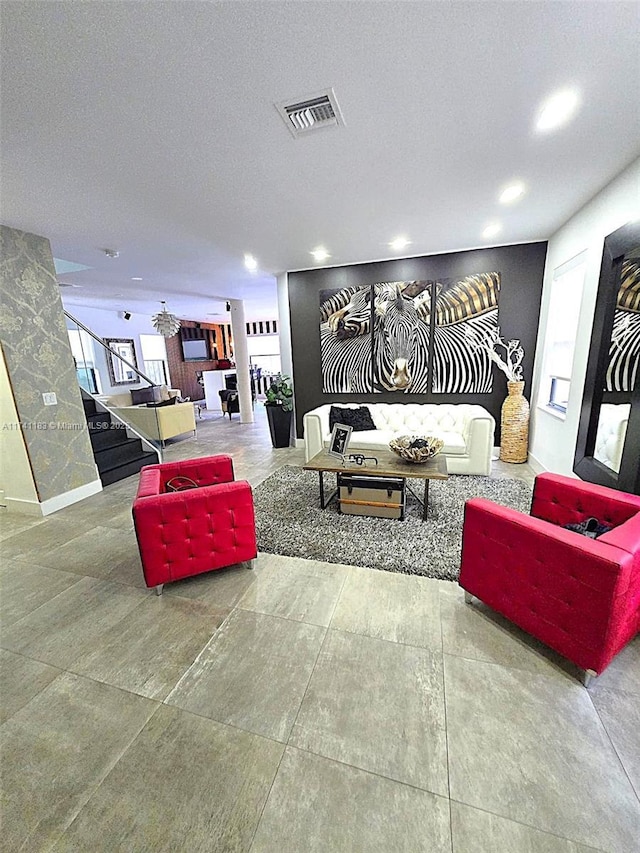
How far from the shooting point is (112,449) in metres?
4.90

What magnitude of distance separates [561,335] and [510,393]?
2.88 feet

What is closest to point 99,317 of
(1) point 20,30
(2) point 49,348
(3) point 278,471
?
(2) point 49,348

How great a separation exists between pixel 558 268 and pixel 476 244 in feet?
3.22

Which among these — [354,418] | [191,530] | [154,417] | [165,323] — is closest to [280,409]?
[354,418]

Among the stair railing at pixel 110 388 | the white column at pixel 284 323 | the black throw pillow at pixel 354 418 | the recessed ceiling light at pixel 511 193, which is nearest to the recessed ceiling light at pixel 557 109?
the recessed ceiling light at pixel 511 193

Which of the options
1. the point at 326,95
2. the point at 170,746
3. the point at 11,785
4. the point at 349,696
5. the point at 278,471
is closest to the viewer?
the point at 11,785

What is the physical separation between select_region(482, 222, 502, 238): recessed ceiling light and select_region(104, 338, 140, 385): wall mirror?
18.1 ft

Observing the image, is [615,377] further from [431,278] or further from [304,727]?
[304,727]

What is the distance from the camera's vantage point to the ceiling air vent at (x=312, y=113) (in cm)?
172

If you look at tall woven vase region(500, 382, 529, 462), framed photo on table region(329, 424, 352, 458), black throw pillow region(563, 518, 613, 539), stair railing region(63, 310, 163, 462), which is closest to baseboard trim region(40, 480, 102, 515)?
stair railing region(63, 310, 163, 462)

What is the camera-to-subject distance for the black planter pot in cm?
566

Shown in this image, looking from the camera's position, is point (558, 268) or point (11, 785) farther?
point (558, 268)

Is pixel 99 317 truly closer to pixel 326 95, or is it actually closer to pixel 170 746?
pixel 326 95

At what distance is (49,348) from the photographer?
3.56 meters
